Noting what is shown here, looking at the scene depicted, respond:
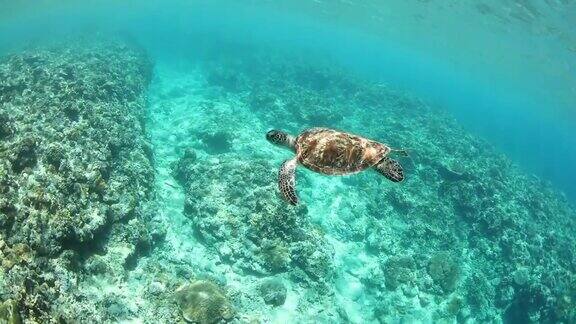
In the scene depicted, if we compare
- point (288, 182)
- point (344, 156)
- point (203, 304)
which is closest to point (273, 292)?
point (203, 304)

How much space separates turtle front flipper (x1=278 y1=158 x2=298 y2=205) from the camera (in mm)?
6587

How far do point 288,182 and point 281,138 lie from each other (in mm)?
1545

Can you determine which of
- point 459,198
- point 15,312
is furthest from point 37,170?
point 459,198

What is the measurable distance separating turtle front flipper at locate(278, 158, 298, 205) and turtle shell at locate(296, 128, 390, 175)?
522 mm

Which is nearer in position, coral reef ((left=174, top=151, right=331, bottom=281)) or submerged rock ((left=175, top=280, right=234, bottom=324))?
submerged rock ((left=175, top=280, right=234, bottom=324))

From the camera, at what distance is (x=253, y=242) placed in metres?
13.6

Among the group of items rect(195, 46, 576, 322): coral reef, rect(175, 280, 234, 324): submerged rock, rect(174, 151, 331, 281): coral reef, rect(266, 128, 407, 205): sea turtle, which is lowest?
rect(195, 46, 576, 322): coral reef

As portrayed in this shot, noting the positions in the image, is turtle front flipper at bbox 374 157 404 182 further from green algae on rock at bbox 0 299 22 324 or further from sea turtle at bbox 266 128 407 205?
green algae on rock at bbox 0 299 22 324

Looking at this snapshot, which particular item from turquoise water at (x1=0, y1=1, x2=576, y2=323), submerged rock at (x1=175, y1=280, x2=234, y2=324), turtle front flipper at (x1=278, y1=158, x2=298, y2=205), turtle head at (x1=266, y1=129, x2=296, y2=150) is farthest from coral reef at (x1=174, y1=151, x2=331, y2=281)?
turtle front flipper at (x1=278, y1=158, x2=298, y2=205)

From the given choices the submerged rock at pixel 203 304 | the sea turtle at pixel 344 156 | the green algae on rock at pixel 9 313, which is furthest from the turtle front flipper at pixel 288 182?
the submerged rock at pixel 203 304

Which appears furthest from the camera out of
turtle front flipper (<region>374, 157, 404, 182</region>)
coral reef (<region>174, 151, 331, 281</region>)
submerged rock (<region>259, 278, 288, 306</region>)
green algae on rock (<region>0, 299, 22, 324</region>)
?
coral reef (<region>174, 151, 331, 281</region>)

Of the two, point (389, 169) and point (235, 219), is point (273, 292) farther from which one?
point (389, 169)

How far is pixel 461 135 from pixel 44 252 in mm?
28156

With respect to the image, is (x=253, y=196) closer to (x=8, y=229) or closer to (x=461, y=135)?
(x=8, y=229)
